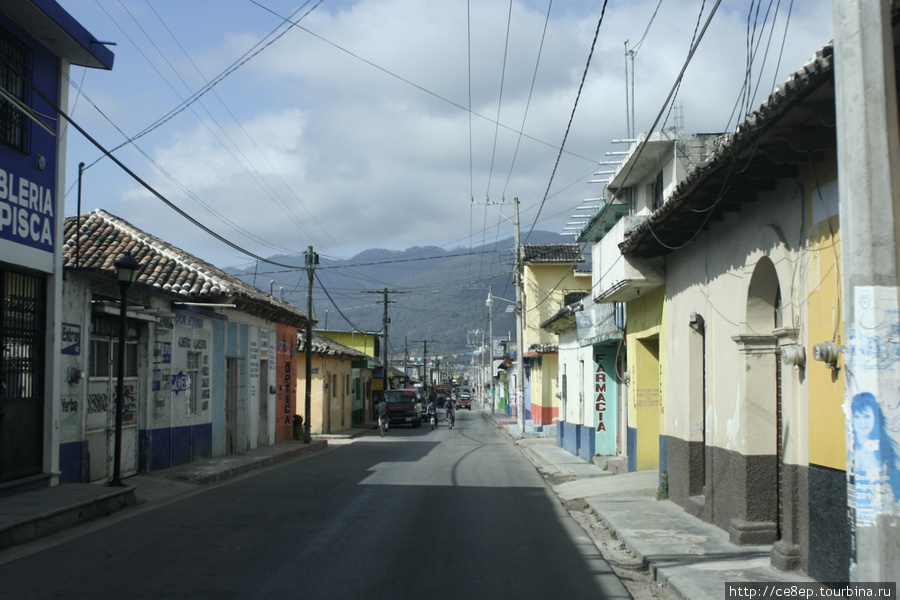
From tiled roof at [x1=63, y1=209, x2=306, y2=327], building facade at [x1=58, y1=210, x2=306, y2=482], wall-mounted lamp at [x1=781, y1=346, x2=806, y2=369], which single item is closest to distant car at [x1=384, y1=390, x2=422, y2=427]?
building facade at [x1=58, y1=210, x2=306, y2=482]

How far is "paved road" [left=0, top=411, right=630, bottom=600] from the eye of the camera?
7.61 metres

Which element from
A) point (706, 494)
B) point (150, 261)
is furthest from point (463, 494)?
point (150, 261)

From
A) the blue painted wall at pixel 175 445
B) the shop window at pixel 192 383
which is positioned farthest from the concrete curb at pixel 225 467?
the shop window at pixel 192 383

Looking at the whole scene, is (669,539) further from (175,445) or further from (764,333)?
(175,445)

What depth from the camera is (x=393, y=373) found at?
3002 inches

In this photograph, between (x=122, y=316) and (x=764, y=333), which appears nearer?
(x=764, y=333)

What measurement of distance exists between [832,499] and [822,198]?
8.90 ft

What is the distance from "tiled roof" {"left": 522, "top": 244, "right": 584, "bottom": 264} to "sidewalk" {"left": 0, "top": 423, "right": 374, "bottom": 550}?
30280mm

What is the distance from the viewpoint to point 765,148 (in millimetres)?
7652

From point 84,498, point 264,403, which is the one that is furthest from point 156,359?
point 264,403

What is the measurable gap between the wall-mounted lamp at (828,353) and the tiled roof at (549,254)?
131 ft

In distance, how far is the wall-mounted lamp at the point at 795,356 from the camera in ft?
26.3

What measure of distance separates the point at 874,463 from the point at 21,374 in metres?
11.8

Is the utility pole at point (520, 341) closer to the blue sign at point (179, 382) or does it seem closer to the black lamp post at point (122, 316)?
the blue sign at point (179, 382)
